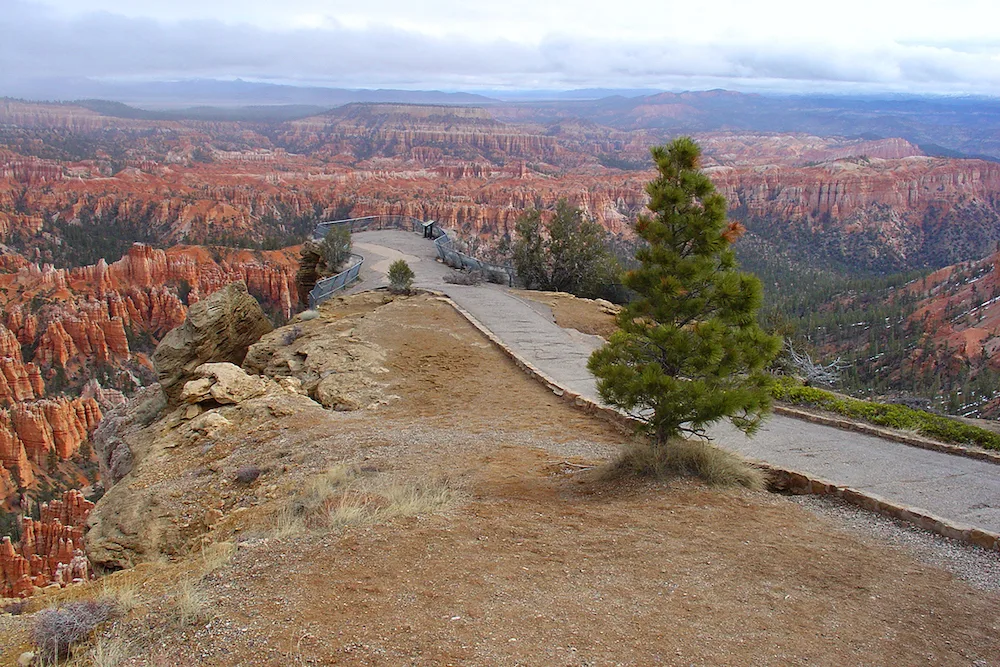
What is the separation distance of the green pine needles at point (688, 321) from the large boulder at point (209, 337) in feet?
33.2

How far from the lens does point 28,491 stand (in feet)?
110

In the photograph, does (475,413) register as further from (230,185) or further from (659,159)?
→ (230,185)

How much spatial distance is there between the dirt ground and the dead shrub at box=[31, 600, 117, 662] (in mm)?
122

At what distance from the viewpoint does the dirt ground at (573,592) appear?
447 cm

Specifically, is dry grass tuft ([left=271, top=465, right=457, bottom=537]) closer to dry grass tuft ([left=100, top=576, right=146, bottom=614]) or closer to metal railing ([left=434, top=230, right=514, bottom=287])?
dry grass tuft ([left=100, top=576, right=146, bottom=614])

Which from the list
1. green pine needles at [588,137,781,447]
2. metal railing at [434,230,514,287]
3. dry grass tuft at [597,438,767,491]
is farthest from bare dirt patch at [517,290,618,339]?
dry grass tuft at [597,438,767,491]

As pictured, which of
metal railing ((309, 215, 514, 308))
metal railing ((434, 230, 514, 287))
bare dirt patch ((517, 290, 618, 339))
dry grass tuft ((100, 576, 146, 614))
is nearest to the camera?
dry grass tuft ((100, 576, 146, 614))

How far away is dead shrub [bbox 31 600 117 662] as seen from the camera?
441 cm

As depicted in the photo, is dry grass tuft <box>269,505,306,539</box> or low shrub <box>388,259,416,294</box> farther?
low shrub <box>388,259,416,294</box>

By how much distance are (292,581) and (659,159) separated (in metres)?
5.93

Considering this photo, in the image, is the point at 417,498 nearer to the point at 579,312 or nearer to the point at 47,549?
the point at 579,312

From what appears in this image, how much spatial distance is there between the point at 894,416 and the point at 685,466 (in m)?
4.73

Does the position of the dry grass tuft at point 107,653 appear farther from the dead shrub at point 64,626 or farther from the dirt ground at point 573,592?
the dead shrub at point 64,626

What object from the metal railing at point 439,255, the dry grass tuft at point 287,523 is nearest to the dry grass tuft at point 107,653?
the dry grass tuft at point 287,523
